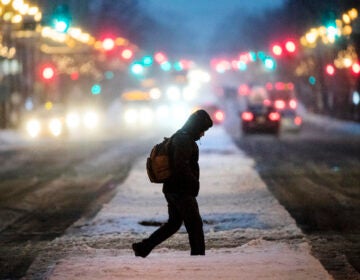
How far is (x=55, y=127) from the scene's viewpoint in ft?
159

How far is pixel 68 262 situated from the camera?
32.6 feet

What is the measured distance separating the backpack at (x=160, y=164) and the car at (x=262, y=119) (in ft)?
124

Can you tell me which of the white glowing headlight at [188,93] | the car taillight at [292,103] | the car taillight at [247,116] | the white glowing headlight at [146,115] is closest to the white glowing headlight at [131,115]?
the white glowing headlight at [146,115]

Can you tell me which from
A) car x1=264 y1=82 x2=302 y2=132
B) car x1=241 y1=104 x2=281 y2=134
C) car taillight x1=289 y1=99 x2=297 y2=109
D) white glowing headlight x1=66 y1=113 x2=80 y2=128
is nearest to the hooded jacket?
car x1=241 y1=104 x2=281 y2=134

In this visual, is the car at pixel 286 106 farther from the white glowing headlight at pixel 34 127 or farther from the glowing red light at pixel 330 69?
the white glowing headlight at pixel 34 127

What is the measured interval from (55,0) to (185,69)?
1632 inches

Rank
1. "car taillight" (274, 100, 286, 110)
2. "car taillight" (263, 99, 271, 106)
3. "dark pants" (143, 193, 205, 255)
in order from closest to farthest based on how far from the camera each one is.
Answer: "dark pants" (143, 193, 205, 255)
"car taillight" (263, 99, 271, 106)
"car taillight" (274, 100, 286, 110)

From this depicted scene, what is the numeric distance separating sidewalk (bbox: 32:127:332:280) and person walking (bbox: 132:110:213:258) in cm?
36

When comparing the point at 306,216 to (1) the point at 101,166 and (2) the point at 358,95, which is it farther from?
(2) the point at 358,95

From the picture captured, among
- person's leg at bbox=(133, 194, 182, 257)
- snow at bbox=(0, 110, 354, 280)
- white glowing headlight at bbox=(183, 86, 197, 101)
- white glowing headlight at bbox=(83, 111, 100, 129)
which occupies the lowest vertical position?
snow at bbox=(0, 110, 354, 280)

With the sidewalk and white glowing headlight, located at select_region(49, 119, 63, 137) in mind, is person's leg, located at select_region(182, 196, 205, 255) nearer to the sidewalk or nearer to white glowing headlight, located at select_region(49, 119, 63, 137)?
the sidewalk

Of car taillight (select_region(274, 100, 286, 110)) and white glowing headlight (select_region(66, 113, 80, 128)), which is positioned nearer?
car taillight (select_region(274, 100, 286, 110))

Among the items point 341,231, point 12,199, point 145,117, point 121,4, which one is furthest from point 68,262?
point 121,4

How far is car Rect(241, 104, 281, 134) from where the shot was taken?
1858 inches
